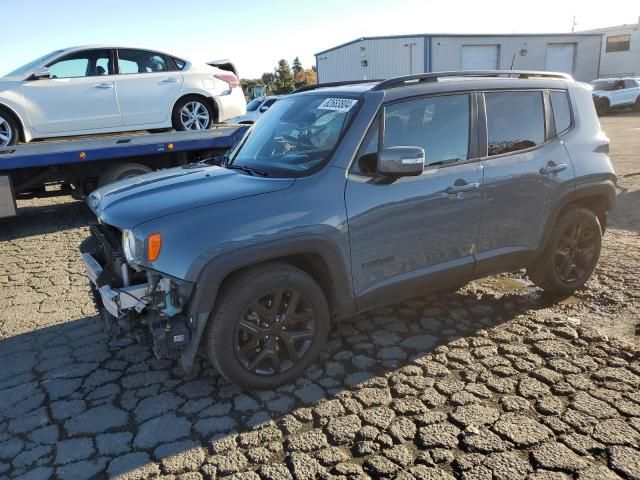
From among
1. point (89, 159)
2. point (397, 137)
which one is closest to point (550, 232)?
point (397, 137)

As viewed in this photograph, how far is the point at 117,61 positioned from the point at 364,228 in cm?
605

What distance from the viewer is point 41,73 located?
23.3 feet

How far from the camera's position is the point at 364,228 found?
3.31 meters

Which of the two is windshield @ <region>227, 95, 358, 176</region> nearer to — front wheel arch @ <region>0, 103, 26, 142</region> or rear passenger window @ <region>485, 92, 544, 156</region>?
rear passenger window @ <region>485, 92, 544, 156</region>

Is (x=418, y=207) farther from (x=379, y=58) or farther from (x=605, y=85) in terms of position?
(x=379, y=58)

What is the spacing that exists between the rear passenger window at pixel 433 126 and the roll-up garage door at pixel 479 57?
29.6 m

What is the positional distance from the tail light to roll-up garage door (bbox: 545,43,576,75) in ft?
100

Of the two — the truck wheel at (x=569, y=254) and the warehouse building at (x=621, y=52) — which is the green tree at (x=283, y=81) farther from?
the truck wheel at (x=569, y=254)

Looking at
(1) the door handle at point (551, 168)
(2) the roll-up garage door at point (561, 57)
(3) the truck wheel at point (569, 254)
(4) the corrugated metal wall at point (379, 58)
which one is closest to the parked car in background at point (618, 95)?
(2) the roll-up garage door at point (561, 57)

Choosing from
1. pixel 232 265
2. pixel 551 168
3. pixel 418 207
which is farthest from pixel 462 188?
pixel 232 265

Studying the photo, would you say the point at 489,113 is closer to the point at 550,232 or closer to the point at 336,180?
the point at 550,232

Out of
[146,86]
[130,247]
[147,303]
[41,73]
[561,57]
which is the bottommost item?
[147,303]

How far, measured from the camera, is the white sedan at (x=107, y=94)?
7105 mm

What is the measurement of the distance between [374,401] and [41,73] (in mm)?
6568
